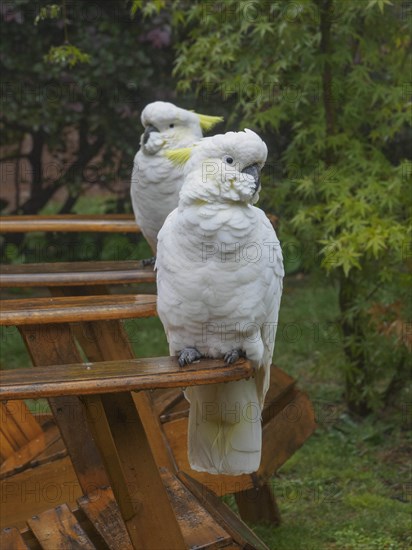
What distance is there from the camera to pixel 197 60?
4219 millimetres

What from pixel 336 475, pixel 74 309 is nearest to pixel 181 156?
pixel 74 309

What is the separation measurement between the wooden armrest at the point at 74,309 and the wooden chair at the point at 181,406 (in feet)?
0.82

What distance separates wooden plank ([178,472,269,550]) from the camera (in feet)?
7.46

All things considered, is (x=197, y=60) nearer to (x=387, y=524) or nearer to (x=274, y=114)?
(x=274, y=114)

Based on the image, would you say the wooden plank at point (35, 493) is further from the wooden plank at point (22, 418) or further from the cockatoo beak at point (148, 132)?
the cockatoo beak at point (148, 132)

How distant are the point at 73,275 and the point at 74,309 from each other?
502 millimetres

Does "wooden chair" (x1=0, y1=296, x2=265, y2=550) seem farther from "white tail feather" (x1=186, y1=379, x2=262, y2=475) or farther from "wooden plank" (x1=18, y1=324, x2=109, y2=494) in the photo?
"white tail feather" (x1=186, y1=379, x2=262, y2=475)

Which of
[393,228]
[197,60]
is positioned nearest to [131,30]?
[197,60]

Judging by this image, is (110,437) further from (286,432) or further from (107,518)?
(286,432)

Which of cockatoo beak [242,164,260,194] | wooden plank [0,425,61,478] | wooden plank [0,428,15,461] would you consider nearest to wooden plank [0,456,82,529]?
wooden plank [0,425,61,478]

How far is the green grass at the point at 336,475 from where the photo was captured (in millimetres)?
3105

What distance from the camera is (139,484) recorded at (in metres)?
2.04

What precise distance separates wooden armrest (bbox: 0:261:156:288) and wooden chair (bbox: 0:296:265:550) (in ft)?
0.46

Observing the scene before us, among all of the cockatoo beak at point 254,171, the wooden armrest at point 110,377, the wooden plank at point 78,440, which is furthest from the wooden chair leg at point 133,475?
the cockatoo beak at point 254,171
